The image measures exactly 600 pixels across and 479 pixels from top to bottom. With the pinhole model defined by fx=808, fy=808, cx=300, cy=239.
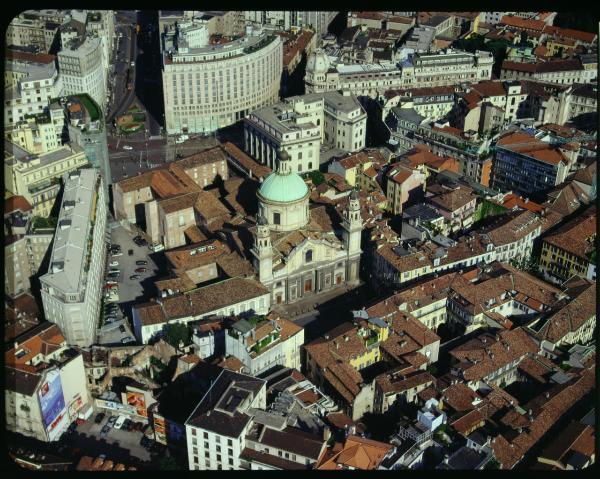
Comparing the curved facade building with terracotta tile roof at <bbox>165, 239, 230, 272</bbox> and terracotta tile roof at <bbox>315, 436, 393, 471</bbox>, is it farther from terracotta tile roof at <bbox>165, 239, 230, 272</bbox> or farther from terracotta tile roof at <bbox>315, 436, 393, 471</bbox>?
terracotta tile roof at <bbox>315, 436, 393, 471</bbox>

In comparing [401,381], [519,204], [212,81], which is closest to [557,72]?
[519,204]

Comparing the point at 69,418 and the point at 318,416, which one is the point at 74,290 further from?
the point at 318,416

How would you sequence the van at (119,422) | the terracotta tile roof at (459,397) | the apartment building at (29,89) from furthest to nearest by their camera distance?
the apartment building at (29,89), the van at (119,422), the terracotta tile roof at (459,397)

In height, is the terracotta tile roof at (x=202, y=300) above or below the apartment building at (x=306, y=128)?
below

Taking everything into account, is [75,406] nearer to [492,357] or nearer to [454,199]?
[492,357]

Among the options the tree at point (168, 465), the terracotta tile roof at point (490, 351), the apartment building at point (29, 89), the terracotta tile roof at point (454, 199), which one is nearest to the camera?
the tree at point (168, 465)

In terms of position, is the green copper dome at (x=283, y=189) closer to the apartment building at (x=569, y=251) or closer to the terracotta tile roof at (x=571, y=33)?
the apartment building at (x=569, y=251)

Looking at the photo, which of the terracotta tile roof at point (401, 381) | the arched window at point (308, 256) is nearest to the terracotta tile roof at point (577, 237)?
the arched window at point (308, 256)
